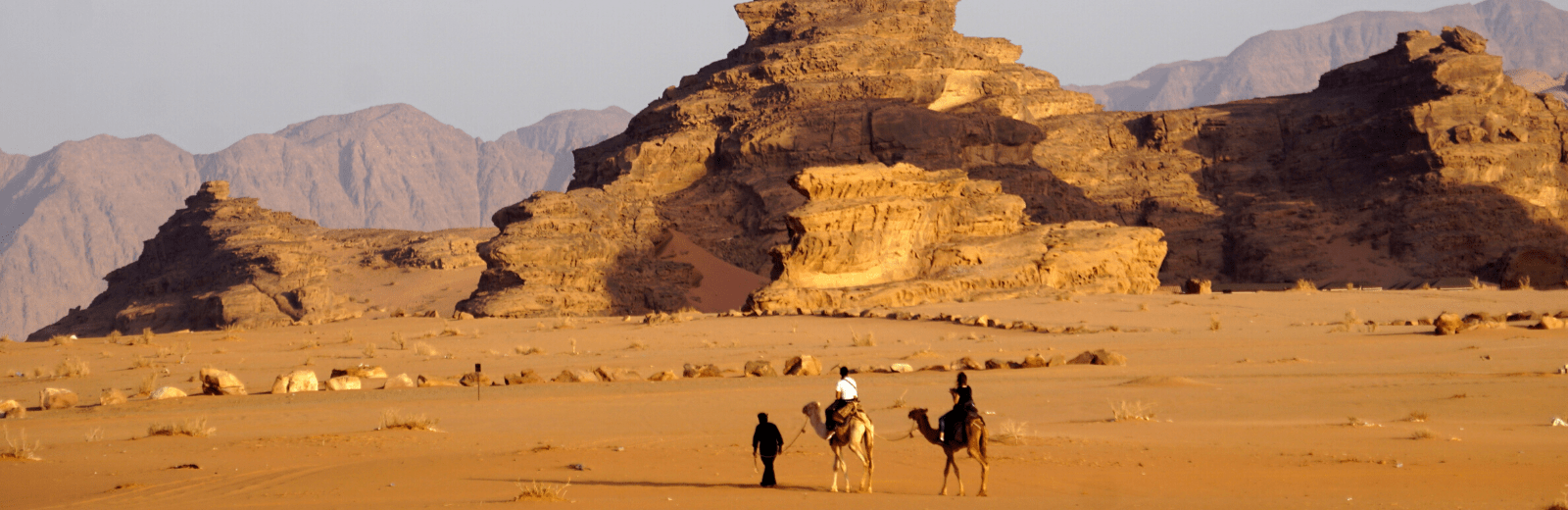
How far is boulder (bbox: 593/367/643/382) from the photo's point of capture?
671 inches

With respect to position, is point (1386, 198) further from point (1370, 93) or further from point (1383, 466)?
point (1383, 466)

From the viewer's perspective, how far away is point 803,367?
16844 millimetres

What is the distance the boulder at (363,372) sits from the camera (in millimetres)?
17469

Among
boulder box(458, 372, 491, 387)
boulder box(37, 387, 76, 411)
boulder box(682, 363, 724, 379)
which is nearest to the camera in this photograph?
boulder box(37, 387, 76, 411)

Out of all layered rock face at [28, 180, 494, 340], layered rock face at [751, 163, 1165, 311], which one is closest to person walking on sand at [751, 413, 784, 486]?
layered rock face at [751, 163, 1165, 311]

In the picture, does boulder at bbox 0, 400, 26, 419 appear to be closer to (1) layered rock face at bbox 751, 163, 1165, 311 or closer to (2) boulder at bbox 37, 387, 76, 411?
(2) boulder at bbox 37, 387, 76, 411

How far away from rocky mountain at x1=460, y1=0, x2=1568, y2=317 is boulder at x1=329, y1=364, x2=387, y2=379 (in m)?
14.6

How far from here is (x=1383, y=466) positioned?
9164mm

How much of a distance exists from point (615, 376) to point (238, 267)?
3766 cm

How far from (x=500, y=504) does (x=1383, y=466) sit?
5710mm

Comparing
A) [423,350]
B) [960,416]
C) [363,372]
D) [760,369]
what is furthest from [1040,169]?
[960,416]

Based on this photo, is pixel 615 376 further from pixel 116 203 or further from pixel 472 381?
pixel 116 203

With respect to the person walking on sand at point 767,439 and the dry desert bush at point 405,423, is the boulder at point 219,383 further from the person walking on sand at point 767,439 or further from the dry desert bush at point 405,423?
the person walking on sand at point 767,439

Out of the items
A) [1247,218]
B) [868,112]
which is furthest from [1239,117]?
[868,112]
